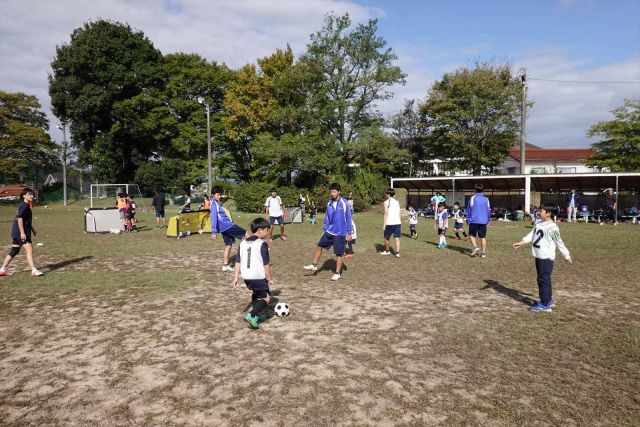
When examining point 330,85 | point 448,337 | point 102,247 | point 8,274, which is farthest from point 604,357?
point 330,85

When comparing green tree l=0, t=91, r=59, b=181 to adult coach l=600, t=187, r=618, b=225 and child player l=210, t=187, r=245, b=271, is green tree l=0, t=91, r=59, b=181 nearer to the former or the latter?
child player l=210, t=187, r=245, b=271

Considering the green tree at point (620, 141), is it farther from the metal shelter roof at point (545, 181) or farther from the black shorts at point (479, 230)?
the black shorts at point (479, 230)

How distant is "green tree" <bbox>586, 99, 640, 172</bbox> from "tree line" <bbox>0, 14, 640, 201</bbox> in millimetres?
152

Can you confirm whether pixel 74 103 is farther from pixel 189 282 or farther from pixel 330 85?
pixel 189 282

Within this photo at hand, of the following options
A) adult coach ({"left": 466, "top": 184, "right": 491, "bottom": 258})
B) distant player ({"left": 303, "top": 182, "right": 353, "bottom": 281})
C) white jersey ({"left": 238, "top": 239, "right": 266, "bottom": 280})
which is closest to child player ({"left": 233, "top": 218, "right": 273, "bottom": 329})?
white jersey ({"left": 238, "top": 239, "right": 266, "bottom": 280})

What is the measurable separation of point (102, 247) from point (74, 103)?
36794mm

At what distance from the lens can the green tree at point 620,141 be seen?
115 feet

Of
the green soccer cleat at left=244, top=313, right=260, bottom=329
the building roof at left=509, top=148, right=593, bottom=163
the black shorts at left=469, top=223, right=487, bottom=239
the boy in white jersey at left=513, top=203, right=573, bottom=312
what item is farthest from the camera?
the building roof at left=509, top=148, right=593, bottom=163

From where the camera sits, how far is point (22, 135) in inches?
1829

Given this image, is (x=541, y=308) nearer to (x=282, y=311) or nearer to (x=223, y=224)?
(x=282, y=311)

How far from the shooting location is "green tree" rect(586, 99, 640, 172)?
35000 millimetres

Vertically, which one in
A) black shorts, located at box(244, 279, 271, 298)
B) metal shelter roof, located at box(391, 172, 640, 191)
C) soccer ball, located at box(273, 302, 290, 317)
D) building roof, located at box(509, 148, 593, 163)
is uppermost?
building roof, located at box(509, 148, 593, 163)

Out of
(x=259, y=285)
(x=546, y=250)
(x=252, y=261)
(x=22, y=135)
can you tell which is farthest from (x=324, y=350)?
(x=22, y=135)

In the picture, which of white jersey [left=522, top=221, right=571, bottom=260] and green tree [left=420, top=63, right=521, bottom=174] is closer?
white jersey [left=522, top=221, right=571, bottom=260]
